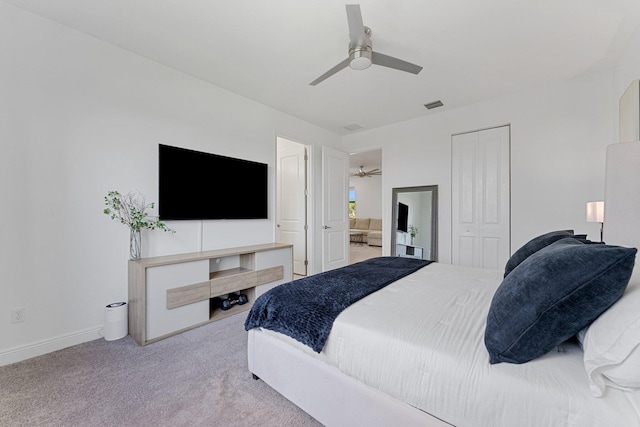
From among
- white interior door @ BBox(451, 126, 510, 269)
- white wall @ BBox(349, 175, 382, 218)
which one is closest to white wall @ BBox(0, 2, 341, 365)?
white interior door @ BBox(451, 126, 510, 269)

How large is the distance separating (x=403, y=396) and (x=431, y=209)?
132 inches

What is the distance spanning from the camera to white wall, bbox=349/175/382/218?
9.75 meters

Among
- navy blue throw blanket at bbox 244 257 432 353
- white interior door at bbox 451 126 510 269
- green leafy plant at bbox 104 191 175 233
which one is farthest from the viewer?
white interior door at bbox 451 126 510 269

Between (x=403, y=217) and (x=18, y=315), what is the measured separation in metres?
4.39

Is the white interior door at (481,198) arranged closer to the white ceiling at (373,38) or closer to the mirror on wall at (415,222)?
the mirror on wall at (415,222)

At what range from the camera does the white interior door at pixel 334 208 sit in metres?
4.50

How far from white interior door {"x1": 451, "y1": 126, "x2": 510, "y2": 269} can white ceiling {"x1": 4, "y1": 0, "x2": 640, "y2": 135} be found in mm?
678

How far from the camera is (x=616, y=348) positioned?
0.74m

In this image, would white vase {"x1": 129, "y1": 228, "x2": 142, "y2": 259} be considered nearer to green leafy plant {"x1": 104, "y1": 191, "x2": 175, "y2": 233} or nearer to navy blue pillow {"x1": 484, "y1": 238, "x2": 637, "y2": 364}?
green leafy plant {"x1": 104, "y1": 191, "x2": 175, "y2": 233}

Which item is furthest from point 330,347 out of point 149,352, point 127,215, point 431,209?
point 431,209

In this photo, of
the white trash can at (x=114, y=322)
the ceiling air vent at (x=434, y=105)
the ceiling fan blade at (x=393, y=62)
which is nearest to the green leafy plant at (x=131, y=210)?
the white trash can at (x=114, y=322)

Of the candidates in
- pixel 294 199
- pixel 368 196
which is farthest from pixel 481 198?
pixel 368 196

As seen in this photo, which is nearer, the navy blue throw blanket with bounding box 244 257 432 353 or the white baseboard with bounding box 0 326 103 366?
the navy blue throw blanket with bounding box 244 257 432 353

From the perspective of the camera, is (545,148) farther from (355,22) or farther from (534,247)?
(355,22)
